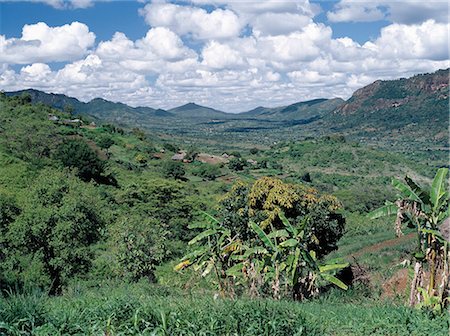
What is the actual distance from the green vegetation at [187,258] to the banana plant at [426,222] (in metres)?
0.04

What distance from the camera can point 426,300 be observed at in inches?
306

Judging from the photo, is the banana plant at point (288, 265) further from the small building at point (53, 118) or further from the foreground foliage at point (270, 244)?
the small building at point (53, 118)

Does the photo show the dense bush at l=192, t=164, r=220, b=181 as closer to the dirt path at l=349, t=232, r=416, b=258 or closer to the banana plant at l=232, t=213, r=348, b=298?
the dirt path at l=349, t=232, r=416, b=258

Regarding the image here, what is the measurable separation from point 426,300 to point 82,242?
46.6ft

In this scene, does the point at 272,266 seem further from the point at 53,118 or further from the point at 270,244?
the point at 53,118

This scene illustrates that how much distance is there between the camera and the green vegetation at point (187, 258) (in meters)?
5.57

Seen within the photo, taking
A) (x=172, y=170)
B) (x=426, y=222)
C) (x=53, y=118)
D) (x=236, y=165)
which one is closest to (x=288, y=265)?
(x=426, y=222)

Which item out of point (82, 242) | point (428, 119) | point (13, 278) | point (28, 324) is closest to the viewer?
point (28, 324)

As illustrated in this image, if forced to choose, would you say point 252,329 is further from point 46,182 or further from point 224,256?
point 46,182

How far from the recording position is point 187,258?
1138 centimetres

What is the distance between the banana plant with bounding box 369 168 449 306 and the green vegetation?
4cm

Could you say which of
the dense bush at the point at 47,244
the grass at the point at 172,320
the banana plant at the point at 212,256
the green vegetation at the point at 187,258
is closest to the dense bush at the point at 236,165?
the green vegetation at the point at 187,258

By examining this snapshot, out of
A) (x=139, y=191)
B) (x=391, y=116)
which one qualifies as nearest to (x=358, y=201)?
(x=139, y=191)

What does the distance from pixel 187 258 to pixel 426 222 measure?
5.66 meters
